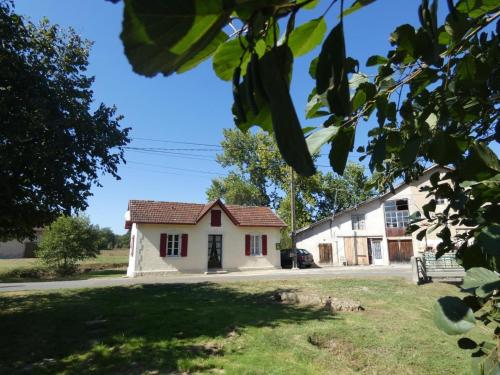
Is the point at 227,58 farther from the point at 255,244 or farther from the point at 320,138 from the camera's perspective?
the point at 255,244

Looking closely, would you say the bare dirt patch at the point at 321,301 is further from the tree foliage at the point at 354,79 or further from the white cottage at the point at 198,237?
the white cottage at the point at 198,237

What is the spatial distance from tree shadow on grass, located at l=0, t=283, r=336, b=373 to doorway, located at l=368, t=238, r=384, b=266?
771 inches

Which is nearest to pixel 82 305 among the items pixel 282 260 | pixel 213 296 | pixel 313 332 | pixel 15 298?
pixel 15 298

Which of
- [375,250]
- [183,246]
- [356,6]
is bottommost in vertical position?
[356,6]

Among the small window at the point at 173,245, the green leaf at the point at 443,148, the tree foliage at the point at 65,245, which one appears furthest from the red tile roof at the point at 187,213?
the green leaf at the point at 443,148

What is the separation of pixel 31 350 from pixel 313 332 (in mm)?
5507

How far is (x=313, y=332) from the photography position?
6754 mm

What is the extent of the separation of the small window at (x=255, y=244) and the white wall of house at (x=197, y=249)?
30 centimetres

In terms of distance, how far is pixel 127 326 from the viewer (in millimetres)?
7680

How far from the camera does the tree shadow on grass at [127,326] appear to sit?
18.3 ft

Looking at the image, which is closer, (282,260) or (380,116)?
(380,116)

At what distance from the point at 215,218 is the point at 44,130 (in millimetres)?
14031

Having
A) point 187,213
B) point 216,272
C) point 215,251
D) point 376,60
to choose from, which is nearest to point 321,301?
point 376,60

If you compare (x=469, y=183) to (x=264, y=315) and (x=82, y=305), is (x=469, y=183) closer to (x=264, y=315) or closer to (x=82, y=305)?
(x=264, y=315)
